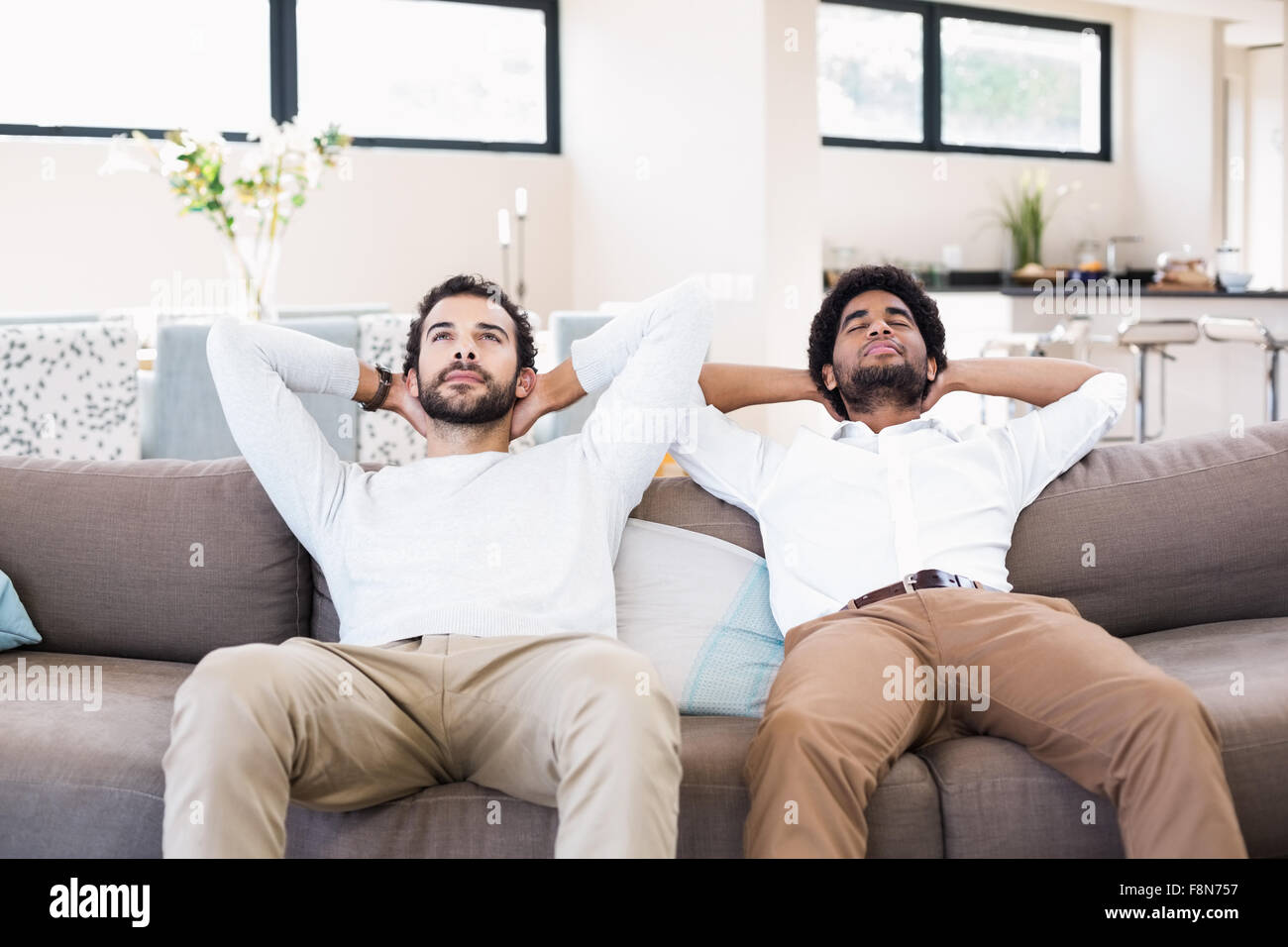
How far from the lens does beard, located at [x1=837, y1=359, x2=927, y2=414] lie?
227 cm

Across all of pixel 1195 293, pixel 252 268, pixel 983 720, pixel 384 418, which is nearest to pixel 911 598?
pixel 983 720

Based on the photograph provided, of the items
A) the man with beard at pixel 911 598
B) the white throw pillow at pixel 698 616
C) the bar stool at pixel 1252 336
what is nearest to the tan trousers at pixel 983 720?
the man with beard at pixel 911 598

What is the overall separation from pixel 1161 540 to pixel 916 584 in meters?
0.57

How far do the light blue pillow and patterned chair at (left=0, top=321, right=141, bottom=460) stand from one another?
1.75 metres

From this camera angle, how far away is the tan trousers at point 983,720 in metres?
1.56

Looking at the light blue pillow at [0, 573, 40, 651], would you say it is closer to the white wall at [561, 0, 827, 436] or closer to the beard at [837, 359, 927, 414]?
the beard at [837, 359, 927, 414]

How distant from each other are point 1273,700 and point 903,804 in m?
0.58

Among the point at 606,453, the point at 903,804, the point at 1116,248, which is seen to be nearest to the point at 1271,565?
the point at 903,804

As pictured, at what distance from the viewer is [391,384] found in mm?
2271

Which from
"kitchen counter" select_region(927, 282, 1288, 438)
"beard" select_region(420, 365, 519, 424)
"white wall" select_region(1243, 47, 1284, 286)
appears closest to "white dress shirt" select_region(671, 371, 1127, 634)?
"beard" select_region(420, 365, 519, 424)

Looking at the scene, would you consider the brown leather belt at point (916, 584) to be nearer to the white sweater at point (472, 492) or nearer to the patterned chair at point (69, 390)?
the white sweater at point (472, 492)

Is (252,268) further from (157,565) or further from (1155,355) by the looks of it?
(1155,355)
